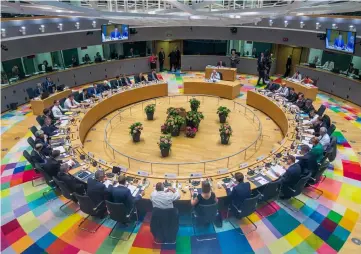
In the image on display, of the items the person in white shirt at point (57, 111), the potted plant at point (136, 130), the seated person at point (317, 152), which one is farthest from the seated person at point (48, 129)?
the seated person at point (317, 152)

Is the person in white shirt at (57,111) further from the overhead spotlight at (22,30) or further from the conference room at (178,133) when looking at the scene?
the overhead spotlight at (22,30)

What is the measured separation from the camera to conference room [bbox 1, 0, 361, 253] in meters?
6.34

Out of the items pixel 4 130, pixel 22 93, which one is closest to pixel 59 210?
pixel 4 130

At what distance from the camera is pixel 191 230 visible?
672 cm

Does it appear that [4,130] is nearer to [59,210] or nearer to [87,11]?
[59,210]

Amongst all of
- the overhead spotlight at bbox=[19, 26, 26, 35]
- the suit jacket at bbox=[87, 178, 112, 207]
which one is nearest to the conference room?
the suit jacket at bbox=[87, 178, 112, 207]

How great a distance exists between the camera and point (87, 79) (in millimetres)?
17641

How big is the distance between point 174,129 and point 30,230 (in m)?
5.81

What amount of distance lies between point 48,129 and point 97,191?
4.19m

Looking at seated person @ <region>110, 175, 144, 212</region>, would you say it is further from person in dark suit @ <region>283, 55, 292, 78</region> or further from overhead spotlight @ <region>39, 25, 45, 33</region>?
person in dark suit @ <region>283, 55, 292, 78</region>

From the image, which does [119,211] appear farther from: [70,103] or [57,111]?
[70,103]

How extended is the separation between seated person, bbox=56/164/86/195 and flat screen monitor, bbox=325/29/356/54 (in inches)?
497

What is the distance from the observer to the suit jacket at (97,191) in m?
6.29

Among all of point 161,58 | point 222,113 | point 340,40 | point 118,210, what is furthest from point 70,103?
point 340,40
